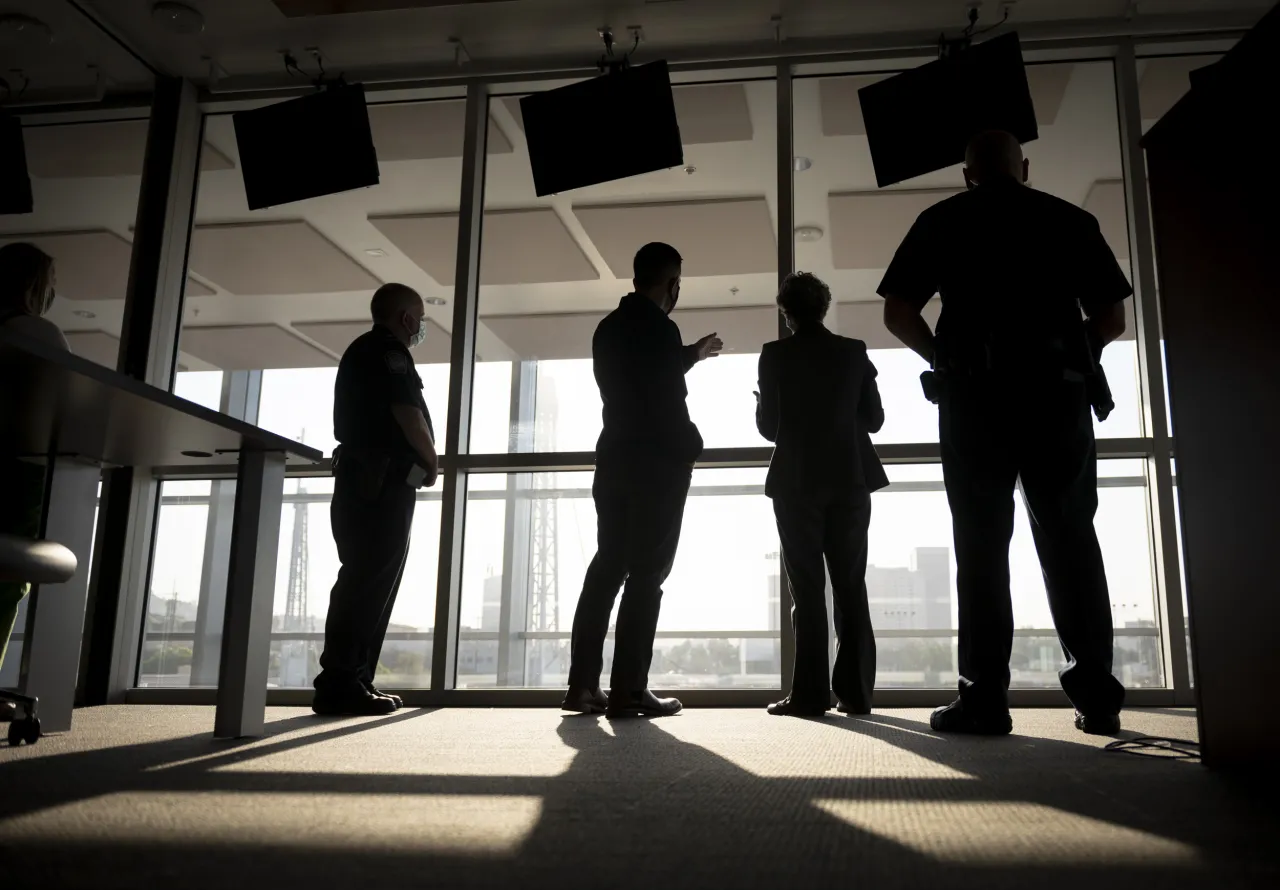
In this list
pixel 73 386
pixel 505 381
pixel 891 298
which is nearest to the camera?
pixel 73 386

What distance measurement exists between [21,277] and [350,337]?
2546mm

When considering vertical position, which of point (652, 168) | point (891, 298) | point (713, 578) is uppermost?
point (652, 168)

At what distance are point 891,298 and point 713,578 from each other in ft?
5.57

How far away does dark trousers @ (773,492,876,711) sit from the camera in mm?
2771

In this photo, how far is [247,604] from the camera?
2059 millimetres

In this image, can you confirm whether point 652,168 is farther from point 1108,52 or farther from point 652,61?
point 1108,52

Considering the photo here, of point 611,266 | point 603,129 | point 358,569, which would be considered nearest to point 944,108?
point 603,129

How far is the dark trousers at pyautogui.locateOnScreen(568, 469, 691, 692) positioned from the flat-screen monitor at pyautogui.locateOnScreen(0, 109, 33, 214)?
11.7 feet

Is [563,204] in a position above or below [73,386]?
above

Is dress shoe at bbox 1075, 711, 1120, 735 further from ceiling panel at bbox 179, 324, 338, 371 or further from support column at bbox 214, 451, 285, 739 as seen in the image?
ceiling panel at bbox 179, 324, 338, 371

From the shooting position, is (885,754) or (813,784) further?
(885,754)

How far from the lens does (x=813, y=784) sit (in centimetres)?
141

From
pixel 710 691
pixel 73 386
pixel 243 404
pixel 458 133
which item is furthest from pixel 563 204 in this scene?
pixel 73 386

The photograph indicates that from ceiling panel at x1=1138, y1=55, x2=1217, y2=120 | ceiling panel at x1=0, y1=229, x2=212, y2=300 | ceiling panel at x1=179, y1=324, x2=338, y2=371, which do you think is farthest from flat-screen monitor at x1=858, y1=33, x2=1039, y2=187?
ceiling panel at x1=0, y1=229, x2=212, y2=300
